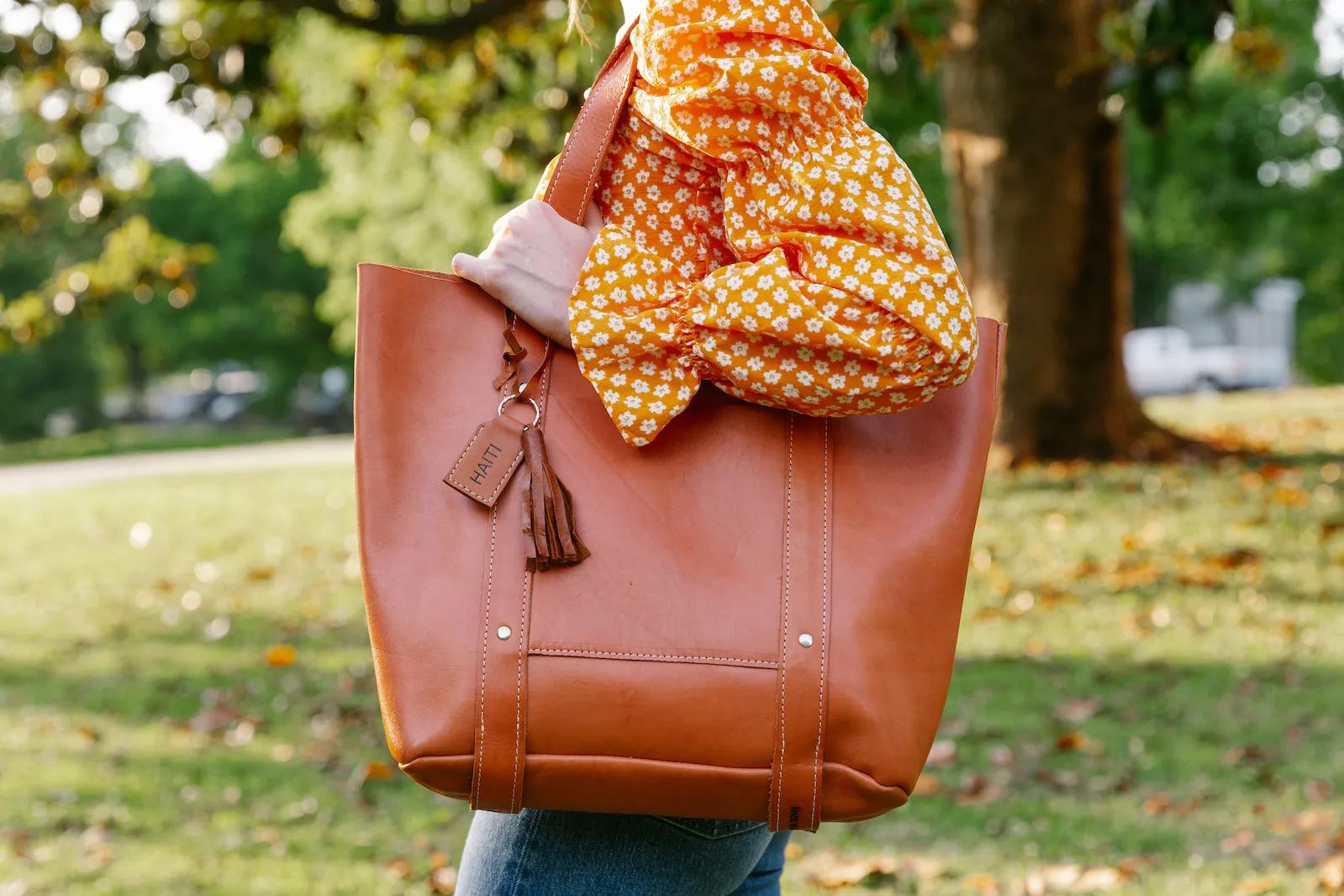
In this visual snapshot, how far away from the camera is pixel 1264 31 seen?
7277 millimetres

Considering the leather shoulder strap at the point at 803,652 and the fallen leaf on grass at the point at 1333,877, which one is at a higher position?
the leather shoulder strap at the point at 803,652

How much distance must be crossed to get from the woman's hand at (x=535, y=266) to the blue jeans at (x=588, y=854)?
615 millimetres

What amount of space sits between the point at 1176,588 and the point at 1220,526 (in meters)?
1.33

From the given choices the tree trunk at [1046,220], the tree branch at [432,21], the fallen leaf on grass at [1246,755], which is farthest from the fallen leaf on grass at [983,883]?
the tree trunk at [1046,220]

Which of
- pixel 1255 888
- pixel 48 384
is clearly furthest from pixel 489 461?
pixel 48 384

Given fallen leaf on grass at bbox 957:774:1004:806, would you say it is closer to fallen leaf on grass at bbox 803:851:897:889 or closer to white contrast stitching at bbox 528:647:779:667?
fallen leaf on grass at bbox 803:851:897:889

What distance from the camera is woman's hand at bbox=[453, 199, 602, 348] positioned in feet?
5.00

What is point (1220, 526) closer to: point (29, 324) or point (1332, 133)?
point (29, 324)

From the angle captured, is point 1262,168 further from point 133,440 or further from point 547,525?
point 133,440

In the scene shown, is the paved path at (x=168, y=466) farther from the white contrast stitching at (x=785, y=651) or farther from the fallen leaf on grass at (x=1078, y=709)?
the white contrast stitching at (x=785, y=651)

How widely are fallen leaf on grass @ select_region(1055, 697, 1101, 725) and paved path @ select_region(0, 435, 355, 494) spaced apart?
1114 centimetres

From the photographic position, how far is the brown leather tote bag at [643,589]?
144 cm

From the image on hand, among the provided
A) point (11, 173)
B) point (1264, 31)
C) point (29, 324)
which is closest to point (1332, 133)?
point (1264, 31)

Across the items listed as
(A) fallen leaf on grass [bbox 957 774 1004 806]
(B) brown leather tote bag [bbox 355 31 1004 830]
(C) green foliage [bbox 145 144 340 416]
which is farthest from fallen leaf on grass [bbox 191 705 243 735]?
(C) green foliage [bbox 145 144 340 416]
